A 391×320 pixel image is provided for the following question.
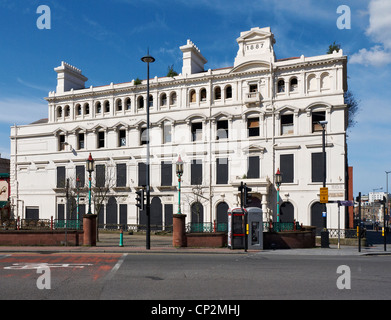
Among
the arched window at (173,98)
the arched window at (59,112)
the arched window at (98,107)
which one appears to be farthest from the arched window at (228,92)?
the arched window at (59,112)

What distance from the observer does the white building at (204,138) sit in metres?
34.2

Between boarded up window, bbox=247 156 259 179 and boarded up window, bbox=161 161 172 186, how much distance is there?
326 inches

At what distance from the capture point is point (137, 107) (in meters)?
41.0

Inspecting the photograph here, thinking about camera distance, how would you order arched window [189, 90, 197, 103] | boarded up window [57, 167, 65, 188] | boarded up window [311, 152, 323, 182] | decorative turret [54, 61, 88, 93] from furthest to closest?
decorative turret [54, 61, 88, 93], boarded up window [57, 167, 65, 188], arched window [189, 90, 197, 103], boarded up window [311, 152, 323, 182]

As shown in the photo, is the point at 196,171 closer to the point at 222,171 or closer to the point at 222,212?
the point at 222,171

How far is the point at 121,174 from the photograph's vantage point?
4109 cm

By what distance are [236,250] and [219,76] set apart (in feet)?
68.8

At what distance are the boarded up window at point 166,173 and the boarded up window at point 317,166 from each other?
14.1 meters

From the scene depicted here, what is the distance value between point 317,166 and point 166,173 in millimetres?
14968

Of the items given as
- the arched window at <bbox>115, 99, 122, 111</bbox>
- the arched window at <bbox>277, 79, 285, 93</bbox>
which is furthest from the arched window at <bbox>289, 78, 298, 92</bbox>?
the arched window at <bbox>115, 99, 122, 111</bbox>

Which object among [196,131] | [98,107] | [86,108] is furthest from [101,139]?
[196,131]

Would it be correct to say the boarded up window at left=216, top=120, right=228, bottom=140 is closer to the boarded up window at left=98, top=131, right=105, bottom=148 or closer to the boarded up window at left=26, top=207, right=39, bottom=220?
the boarded up window at left=98, top=131, right=105, bottom=148

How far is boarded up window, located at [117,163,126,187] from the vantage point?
4106 cm

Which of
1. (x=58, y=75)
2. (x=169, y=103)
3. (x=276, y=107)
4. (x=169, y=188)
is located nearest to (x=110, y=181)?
(x=169, y=188)
